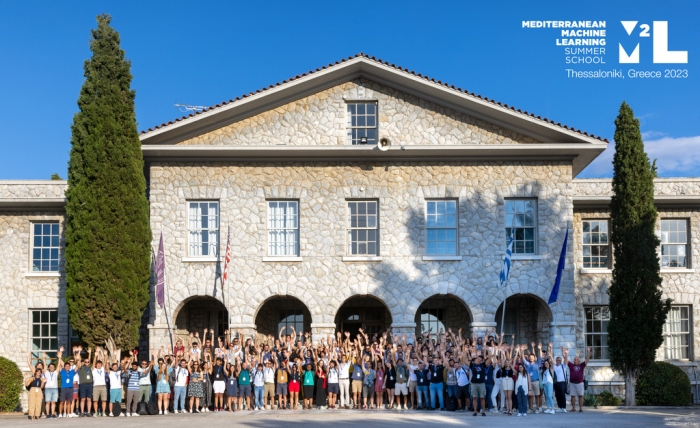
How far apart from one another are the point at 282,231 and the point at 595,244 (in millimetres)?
10174

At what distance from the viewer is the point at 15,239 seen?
24.4 metres

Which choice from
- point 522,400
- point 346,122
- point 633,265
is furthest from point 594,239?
point 346,122

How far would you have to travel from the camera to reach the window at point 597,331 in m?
24.9

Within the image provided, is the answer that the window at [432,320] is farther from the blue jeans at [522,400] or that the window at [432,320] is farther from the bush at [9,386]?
the bush at [9,386]

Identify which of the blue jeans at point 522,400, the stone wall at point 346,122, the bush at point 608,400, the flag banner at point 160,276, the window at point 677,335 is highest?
the stone wall at point 346,122

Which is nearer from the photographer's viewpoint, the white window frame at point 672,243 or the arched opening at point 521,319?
the arched opening at point 521,319

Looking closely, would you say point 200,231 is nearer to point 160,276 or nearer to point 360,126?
point 160,276

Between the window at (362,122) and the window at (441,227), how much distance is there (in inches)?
107

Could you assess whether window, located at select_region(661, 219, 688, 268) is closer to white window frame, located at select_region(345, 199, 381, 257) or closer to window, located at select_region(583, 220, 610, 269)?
window, located at select_region(583, 220, 610, 269)

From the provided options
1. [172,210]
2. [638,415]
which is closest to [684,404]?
[638,415]

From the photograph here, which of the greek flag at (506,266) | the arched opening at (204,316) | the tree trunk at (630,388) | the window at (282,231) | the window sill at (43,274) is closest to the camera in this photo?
the tree trunk at (630,388)

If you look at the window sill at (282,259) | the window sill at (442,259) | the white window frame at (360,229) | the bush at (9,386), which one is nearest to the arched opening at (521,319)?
the window sill at (442,259)

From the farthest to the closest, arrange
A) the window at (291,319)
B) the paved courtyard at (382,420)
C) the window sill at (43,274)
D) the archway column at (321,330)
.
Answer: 1. the window at (291,319)
2. the window sill at (43,274)
3. the archway column at (321,330)
4. the paved courtyard at (382,420)

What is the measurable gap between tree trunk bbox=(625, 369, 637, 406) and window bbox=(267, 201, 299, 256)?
9.87 metres
